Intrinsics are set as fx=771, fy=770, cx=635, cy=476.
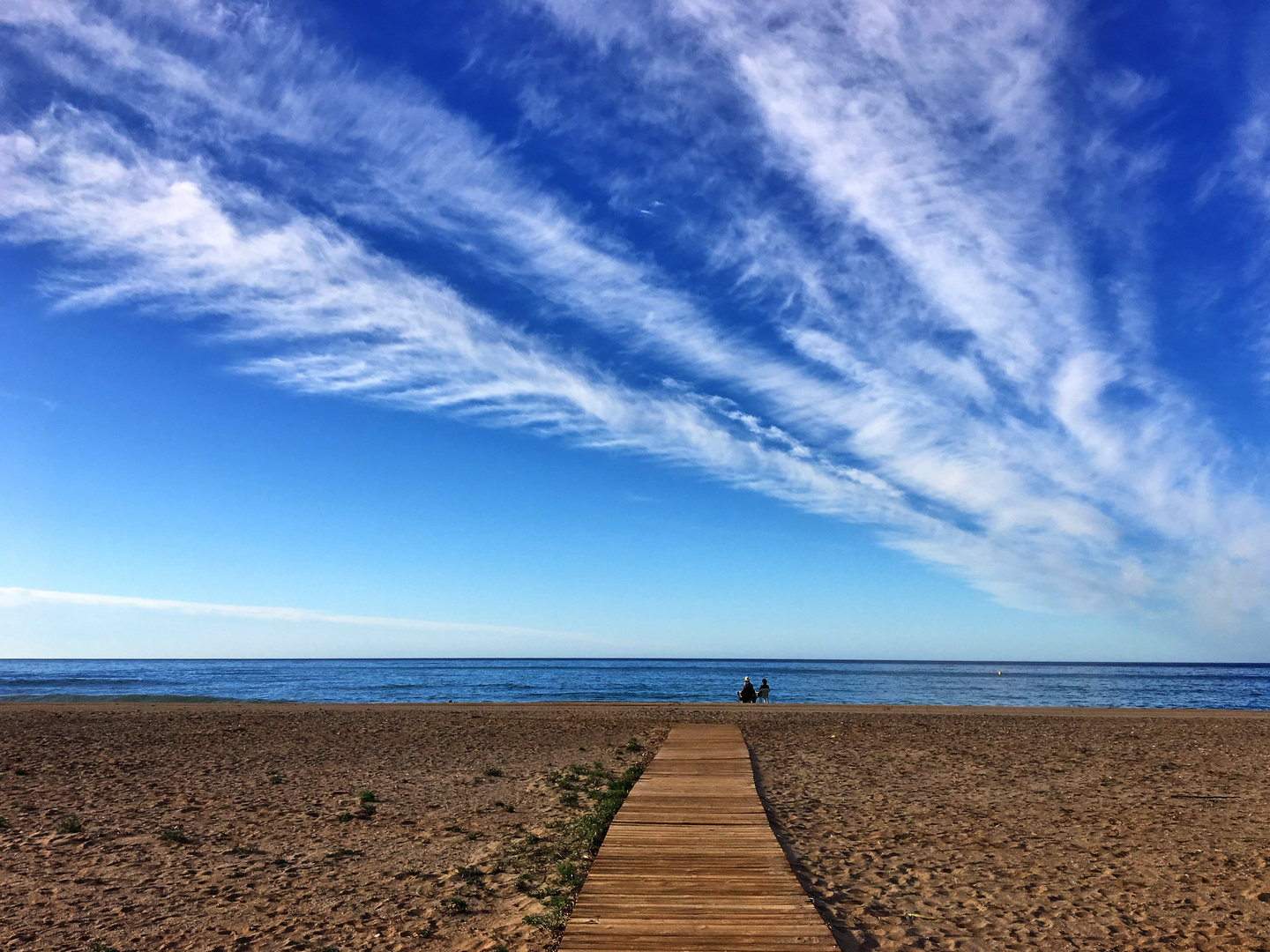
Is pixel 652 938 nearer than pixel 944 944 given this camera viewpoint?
Yes

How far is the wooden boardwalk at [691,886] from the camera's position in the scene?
19.4 ft

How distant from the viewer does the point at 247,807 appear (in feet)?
38.5

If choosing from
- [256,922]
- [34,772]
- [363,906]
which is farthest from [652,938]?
[34,772]

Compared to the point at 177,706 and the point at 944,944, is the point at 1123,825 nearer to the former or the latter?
the point at 944,944

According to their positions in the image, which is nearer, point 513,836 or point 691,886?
point 691,886

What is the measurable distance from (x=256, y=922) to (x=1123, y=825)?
36.2 feet

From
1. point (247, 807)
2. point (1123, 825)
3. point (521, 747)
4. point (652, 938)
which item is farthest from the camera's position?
point (521, 747)

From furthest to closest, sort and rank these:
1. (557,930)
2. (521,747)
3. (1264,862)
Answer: (521,747), (1264,862), (557,930)

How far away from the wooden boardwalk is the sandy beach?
514mm

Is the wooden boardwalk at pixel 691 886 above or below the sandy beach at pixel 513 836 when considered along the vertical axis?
above

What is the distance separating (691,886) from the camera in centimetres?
707

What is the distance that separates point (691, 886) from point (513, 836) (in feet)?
12.6

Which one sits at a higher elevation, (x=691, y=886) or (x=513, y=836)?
(x=691, y=886)

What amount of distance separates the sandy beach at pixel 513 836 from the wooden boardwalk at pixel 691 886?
20.2 inches
